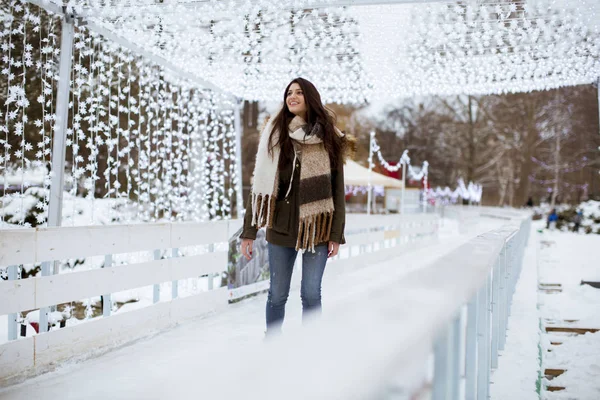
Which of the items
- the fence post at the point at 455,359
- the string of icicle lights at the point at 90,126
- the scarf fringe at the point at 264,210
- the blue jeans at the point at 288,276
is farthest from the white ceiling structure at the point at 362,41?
the fence post at the point at 455,359

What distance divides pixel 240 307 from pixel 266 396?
4.88m

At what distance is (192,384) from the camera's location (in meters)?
0.73

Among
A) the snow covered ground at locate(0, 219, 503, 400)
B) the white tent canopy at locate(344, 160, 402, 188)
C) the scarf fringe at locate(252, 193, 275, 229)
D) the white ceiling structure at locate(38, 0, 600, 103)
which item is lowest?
the snow covered ground at locate(0, 219, 503, 400)

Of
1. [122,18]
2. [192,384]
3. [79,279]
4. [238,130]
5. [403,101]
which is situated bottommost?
[79,279]

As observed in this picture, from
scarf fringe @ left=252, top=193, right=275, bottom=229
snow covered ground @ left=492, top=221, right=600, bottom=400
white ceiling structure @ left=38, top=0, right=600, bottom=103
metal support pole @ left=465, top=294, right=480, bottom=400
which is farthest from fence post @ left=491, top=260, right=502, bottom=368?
white ceiling structure @ left=38, top=0, right=600, bottom=103

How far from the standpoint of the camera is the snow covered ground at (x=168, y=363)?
2.48 ft

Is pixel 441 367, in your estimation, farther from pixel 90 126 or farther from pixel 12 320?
pixel 90 126

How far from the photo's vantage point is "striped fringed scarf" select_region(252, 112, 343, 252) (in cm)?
290

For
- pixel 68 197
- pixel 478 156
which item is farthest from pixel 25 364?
pixel 478 156

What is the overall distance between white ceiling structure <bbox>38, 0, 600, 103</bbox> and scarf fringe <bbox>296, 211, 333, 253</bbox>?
4.03 m

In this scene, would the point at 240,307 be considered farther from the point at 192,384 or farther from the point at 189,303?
the point at 192,384

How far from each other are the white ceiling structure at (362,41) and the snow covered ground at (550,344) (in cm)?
323

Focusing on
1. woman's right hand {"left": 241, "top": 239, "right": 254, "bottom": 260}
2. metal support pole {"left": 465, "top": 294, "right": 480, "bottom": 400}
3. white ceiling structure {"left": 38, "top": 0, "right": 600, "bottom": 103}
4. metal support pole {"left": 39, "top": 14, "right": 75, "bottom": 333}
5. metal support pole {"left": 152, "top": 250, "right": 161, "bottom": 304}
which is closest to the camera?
metal support pole {"left": 465, "top": 294, "right": 480, "bottom": 400}

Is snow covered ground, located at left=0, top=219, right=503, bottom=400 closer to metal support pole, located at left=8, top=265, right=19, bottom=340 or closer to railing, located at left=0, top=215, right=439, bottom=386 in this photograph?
railing, located at left=0, top=215, right=439, bottom=386
